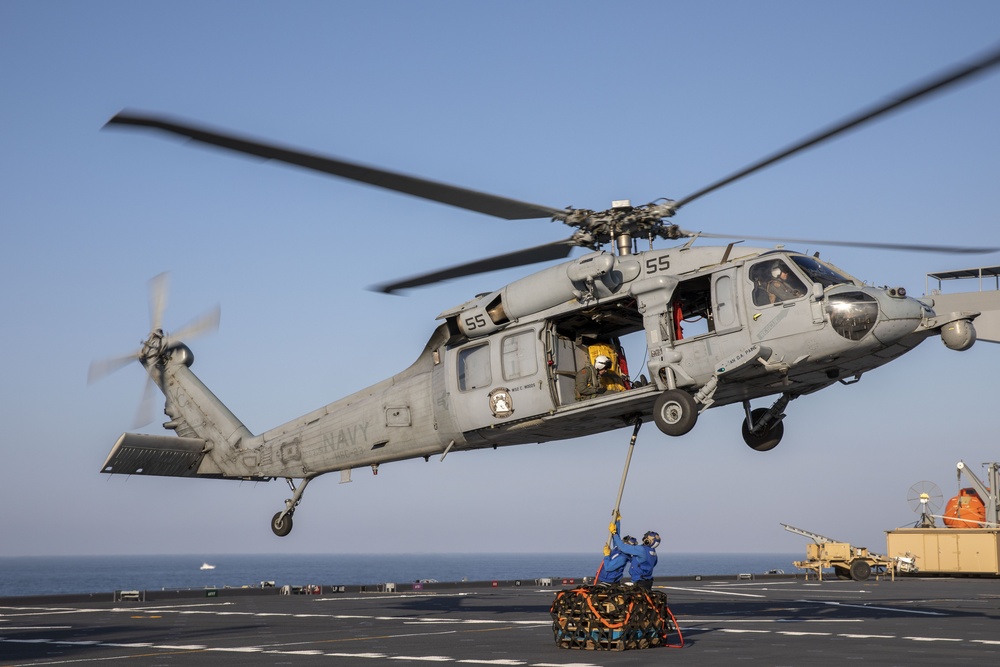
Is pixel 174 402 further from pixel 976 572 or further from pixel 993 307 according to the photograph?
pixel 993 307

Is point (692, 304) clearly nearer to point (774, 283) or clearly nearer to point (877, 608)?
point (774, 283)

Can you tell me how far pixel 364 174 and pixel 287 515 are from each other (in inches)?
408

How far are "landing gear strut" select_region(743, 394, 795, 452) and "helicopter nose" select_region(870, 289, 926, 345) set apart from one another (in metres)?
2.93

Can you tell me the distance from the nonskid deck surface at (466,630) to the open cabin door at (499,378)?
4.15 m

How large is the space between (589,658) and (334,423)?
9.65 meters

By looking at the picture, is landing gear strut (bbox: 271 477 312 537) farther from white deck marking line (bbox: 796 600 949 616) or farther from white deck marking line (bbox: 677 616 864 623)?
white deck marking line (bbox: 796 600 949 616)

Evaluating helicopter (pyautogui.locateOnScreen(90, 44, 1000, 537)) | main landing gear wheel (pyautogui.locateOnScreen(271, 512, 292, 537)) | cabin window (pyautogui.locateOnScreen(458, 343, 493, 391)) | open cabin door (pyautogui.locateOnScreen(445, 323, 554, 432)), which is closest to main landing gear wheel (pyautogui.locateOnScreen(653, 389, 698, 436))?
helicopter (pyautogui.locateOnScreen(90, 44, 1000, 537))

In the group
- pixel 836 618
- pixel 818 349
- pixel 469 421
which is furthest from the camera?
pixel 836 618

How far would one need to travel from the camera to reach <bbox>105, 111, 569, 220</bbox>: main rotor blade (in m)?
12.7

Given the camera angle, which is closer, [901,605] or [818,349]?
[818,349]

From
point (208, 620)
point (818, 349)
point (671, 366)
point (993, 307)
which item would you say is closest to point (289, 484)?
point (208, 620)

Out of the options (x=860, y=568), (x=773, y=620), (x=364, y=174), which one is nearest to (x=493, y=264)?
(x=364, y=174)

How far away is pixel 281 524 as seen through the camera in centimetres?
2209

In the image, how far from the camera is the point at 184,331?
25828 mm
